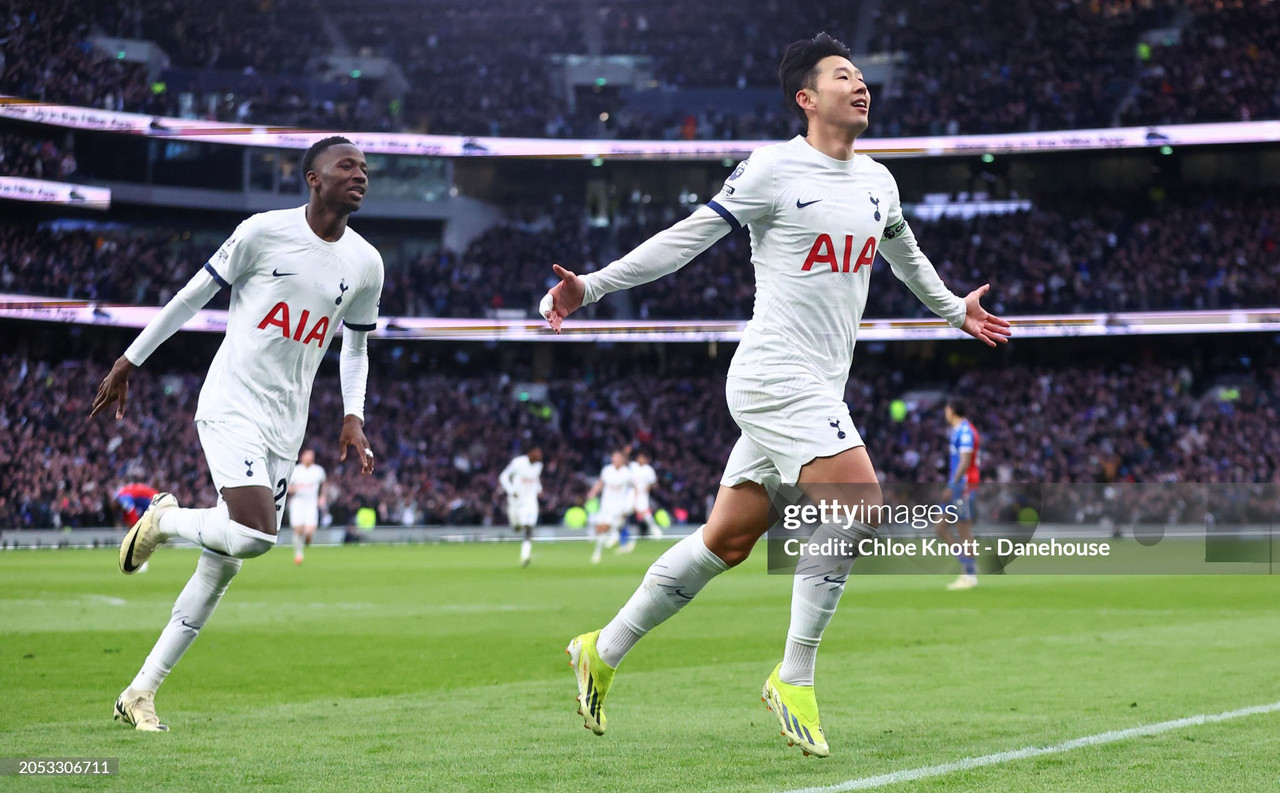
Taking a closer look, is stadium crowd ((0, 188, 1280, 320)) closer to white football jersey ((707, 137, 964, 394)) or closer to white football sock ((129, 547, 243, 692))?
white football sock ((129, 547, 243, 692))

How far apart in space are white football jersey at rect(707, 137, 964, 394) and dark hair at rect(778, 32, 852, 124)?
31 cm

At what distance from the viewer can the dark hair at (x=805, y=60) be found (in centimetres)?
575

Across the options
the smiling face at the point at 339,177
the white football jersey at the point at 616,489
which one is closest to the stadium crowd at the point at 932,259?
the white football jersey at the point at 616,489

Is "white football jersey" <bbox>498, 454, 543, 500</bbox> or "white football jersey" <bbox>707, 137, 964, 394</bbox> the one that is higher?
"white football jersey" <bbox>707, 137, 964, 394</bbox>

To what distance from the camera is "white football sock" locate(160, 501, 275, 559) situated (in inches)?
248

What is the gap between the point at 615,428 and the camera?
43.3 meters

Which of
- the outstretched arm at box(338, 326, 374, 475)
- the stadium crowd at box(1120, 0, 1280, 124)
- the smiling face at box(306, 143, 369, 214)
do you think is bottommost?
the outstretched arm at box(338, 326, 374, 475)

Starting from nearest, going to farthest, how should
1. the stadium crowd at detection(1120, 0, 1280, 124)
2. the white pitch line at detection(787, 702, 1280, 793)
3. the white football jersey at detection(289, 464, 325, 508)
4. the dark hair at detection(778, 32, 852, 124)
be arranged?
1. the white pitch line at detection(787, 702, 1280, 793)
2. the dark hair at detection(778, 32, 852, 124)
3. the white football jersey at detection(289, 464, 325, 508)
4. the stadium crowd at detection(1120, 0, 1280, 124)

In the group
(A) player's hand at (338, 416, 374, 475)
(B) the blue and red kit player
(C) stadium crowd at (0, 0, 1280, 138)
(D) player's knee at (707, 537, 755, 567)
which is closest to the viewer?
(D) player's knee at (707, 537, 755, 567)

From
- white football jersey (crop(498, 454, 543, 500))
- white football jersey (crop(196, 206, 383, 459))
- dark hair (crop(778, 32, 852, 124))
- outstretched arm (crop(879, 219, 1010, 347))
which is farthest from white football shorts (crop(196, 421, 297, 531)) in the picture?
white football jersey (crop(498, 454, 543, 500))

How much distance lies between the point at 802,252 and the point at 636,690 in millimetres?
3659

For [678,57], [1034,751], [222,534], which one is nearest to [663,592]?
[1034,751]

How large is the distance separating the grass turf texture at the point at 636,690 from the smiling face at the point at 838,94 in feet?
8.53

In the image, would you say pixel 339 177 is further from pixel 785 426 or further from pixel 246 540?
pixel 785 426
